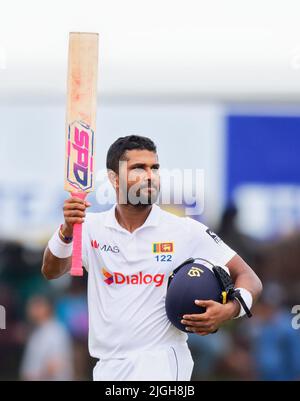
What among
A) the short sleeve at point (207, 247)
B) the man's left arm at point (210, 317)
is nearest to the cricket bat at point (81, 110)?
the short sleeve at point (207, 247)

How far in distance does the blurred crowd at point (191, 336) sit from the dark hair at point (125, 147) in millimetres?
3257

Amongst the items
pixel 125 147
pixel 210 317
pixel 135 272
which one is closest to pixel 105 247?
Result: pixel 135 272

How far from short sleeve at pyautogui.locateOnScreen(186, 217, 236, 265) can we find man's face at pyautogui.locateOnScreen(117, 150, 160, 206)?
0.32m

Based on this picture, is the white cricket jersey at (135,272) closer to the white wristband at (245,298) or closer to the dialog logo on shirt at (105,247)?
the dialog logo on shirt at (105,247)

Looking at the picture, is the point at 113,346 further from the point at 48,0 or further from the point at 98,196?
the point at 48,0

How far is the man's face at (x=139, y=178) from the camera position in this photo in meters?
4.68

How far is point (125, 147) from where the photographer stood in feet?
15.8

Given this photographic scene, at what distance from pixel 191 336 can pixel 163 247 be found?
3.39m

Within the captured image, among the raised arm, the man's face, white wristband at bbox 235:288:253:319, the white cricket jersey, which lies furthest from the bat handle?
white wristband at bbox 235:288:253:319

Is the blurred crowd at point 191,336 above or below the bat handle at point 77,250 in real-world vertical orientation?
below

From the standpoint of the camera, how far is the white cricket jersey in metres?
4.74

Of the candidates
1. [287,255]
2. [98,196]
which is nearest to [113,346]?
[98,196]

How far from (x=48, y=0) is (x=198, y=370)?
12.5 ft

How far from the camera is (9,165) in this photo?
320 inches
